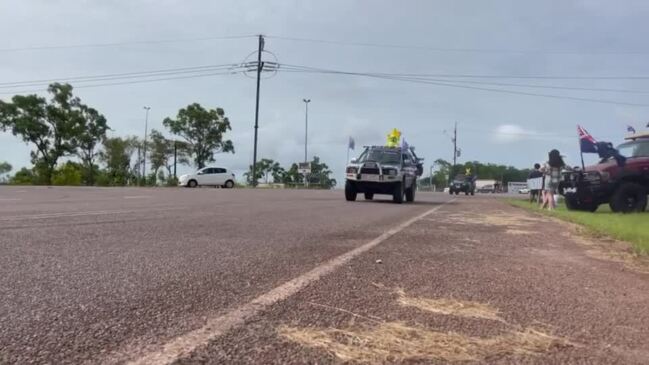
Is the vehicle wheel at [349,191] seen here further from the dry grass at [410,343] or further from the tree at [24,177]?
the tree at [24,177]

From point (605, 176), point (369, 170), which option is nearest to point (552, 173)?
point (605, 176)

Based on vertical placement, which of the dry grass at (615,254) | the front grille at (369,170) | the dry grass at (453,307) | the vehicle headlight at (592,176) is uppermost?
the front grille at (369,170)

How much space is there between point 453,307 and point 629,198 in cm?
1243

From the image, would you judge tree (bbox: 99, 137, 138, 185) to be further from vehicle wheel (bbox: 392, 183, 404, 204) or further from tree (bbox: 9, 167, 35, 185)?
vehicle wheel (bbox: 392, 183, 404, 204)

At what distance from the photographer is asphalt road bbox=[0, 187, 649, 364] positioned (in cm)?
275

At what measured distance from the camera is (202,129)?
210 ft

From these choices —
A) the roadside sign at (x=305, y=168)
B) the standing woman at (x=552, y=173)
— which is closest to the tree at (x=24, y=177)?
the roadside sign at (x=305, y=168)

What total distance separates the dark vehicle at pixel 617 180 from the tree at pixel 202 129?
2056 inches

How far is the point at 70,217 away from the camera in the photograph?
907 cm

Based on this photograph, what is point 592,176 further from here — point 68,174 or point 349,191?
point 68,174

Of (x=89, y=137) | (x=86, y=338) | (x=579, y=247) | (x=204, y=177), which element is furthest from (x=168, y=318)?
(x=89, y=137)

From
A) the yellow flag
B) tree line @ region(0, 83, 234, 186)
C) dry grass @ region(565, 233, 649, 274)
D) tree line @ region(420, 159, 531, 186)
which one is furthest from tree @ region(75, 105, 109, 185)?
tree line @ region(420, 159, 531, 186)

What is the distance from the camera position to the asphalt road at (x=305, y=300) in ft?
9.04

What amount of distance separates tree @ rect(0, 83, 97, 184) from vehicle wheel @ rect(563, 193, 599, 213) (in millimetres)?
49056
